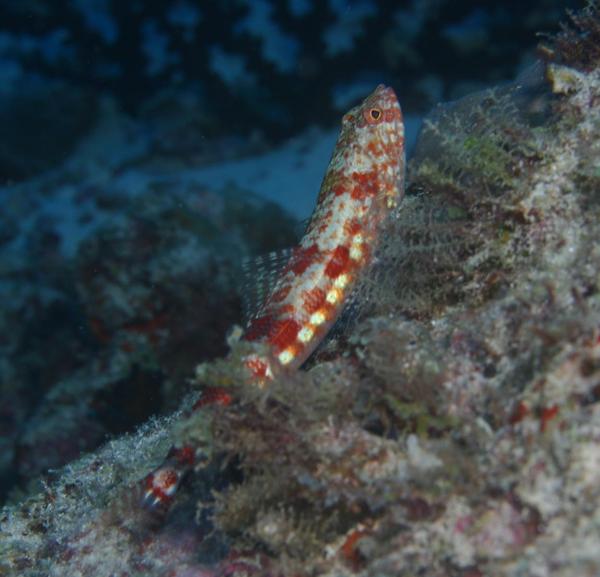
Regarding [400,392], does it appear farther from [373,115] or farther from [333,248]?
[373,115]

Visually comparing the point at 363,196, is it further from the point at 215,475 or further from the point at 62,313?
the point at 62,313

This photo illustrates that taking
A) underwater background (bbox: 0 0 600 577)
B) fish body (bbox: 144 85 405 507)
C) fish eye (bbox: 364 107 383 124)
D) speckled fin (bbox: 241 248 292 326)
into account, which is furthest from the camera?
fish eye (bbox: 364 107 383 124)

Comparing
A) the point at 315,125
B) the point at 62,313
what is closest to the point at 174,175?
the point at 315,125

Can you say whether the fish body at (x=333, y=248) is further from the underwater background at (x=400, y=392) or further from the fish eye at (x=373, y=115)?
the underwater background at (x=400, y=392)

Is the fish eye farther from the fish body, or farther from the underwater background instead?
the underwater background

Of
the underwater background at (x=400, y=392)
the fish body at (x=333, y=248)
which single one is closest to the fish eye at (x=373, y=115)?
the fish body at (x=333, y=248)

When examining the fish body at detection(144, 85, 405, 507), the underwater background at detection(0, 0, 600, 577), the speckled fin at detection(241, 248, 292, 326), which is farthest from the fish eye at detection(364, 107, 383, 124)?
the speckled fin at detection(241, 248, 292, 326)

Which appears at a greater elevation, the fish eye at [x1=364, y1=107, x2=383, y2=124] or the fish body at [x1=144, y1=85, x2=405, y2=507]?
the fish eye at [x1=364, y1=107, x2=383, y2=124]
